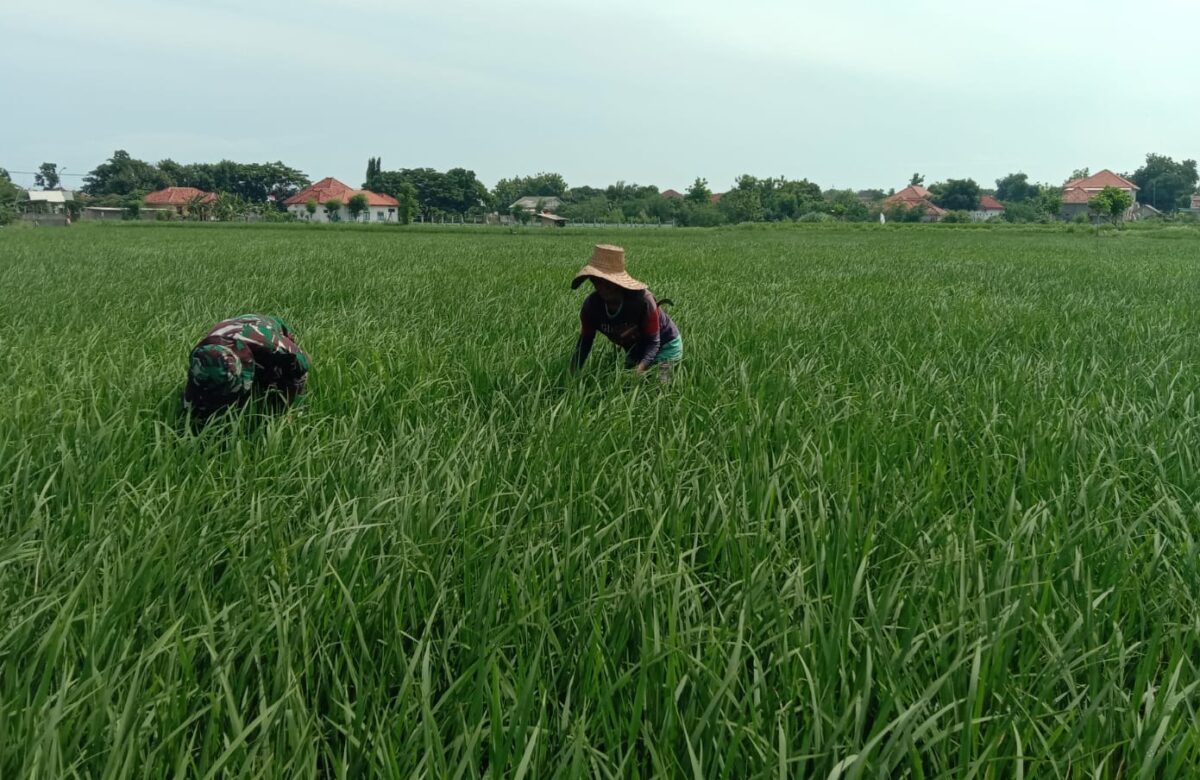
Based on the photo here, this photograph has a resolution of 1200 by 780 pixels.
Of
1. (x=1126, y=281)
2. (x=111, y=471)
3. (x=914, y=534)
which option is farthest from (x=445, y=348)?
(x=1126, y=281)

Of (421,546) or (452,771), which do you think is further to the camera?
(421,546)

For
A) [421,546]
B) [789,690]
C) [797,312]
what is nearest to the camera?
[789,690]

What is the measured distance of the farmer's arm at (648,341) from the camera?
2.99 metres

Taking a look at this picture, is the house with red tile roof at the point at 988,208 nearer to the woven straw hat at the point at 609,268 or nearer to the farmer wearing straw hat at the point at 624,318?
the farmer wearing straw hat at the point at 624,318

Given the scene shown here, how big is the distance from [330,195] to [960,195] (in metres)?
69.8

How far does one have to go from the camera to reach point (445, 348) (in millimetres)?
3658

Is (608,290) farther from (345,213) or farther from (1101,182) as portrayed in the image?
(1101,182)

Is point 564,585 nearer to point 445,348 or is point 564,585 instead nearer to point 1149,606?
point 1149,606

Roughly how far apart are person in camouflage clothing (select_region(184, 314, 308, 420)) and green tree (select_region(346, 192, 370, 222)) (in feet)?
247

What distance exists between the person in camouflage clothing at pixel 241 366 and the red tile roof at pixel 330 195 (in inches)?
3250

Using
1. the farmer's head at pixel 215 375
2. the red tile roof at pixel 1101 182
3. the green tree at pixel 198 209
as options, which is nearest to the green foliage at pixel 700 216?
the green tree at pixel 198 209

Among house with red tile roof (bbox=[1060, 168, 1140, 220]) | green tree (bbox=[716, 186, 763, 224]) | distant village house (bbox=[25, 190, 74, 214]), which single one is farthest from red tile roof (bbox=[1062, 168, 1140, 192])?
distant village house (bbox=[25, 190, 74, 214])

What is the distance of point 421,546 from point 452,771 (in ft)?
1.81

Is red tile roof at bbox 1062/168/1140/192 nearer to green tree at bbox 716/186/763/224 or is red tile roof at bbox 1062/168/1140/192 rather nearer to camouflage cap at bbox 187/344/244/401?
green tree at bbox 716/186/763/224
